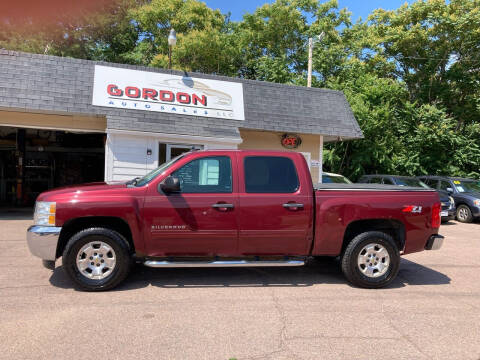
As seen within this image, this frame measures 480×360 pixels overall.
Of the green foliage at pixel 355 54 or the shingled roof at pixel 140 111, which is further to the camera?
the green foliage at pixel 355 54

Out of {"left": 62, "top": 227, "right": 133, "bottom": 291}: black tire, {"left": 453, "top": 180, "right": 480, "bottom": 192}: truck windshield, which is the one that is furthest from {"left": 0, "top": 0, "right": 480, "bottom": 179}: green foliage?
{"left": 62, "top": 227, "right": 133, "bottom": 291}: black tire

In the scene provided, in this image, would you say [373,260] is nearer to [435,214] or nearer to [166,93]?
[435,214]

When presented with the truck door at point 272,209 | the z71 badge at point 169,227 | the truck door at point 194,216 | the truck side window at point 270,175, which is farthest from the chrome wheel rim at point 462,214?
the z71 badge at point 169,227

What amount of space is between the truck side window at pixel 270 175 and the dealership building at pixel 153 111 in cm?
575

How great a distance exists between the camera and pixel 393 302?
4672mm

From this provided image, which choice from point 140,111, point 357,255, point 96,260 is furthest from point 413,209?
point 140,111

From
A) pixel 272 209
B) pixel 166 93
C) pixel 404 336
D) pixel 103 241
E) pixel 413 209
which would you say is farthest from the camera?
pixel 166 93

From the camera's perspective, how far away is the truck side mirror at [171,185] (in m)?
4.60

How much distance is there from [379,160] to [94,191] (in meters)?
15.9

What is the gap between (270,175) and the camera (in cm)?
513

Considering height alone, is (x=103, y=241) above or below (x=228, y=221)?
below

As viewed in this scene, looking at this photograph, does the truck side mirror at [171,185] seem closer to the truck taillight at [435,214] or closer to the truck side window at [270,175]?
the truck side window at [270,175]

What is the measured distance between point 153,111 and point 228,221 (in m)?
6.80

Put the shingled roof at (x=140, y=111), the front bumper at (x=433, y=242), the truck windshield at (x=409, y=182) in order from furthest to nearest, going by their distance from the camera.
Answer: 1. the truck windshield at (x=409, y=182)
2. the shingled roof at (x=140, y=111)
3. the front bumper at (x=433, y=242)
